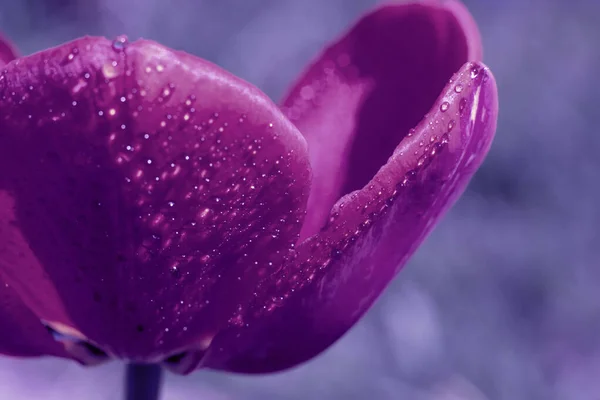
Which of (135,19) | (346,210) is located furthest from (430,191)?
(135,19)

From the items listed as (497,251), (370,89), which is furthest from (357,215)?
(497,251)

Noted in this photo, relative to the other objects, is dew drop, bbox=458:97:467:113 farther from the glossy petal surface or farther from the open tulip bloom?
the glossy petal surface

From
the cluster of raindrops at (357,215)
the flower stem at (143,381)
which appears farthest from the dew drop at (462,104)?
the flower stem at (143,381)

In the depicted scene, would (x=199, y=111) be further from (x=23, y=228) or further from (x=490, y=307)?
(x=490, y=307)

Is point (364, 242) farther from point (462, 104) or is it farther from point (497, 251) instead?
point (497, 251)

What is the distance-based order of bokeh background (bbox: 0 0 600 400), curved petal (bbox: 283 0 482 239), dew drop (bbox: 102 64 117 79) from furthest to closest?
1. bokeh background (bbox: 0 0 600 400)
2. curved petal (bbox: 283 0 482 239)
3. dew drop (bbox: 102 64 117 79)

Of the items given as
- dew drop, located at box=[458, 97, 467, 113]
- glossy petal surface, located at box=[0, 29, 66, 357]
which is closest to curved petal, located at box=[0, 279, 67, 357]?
glossy petal surface, located at box=[0, 29, 66, 357]

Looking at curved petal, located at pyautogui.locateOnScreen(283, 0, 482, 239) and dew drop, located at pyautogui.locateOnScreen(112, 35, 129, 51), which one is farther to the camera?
curved petal, located at pyautogui.locateOnScreen(283, 0, 482, 239)
